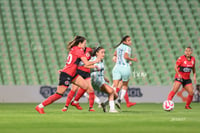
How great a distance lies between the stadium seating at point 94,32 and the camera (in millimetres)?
25078

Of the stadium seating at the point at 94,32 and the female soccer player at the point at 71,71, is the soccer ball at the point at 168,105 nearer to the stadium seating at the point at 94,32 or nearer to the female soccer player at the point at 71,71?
the female soccer player at the point at 71,71

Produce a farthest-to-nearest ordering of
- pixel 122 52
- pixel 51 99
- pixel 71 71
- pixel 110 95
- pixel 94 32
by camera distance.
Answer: pixel 94 32 → pixel 122 52 → pixel 110 95 → pixel 71 71 → pixel 51 99

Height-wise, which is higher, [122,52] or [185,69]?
[122,52]

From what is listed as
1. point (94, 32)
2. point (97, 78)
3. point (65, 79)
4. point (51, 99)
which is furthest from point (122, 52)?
point (94, 32)

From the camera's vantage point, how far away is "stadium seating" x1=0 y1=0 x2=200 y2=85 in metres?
25.1

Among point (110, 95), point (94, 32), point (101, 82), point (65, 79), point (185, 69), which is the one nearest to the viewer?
point (65, 79)

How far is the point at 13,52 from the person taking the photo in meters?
25.3

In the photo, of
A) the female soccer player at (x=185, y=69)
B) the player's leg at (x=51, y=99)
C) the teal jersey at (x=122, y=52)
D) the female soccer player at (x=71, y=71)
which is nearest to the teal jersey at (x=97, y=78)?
the teal jersey at (x=122, y=52)

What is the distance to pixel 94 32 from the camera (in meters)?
27.7

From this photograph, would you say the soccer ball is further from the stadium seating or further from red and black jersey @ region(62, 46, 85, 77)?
the stadium seating

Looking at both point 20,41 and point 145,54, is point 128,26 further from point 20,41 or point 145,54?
point 20,41

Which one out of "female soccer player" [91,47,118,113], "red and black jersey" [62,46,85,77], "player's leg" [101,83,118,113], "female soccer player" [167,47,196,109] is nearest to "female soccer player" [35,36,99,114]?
"red and black jersey" [62,46,85,77]

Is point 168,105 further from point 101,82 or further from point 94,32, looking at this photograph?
point 94,32

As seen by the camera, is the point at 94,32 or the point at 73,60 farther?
the point at 94,32
